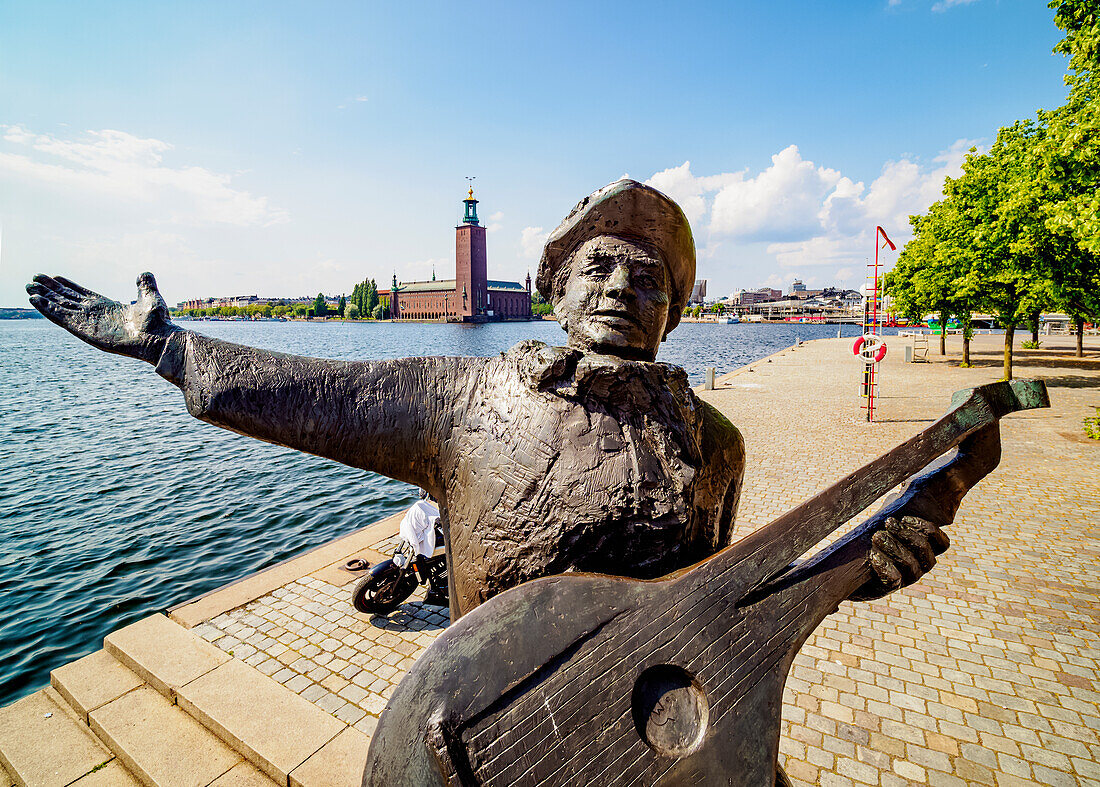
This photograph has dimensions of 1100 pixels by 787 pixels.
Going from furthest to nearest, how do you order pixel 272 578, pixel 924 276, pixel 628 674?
pixel 924 276
pixel 272 578
pixel 628 674

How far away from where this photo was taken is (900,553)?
1.48 m

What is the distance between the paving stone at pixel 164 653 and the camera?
455 cm

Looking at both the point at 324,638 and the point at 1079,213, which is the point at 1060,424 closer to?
the point at 1079,213

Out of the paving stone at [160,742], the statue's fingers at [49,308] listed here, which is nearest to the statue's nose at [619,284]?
the statue's fingers at [49,308]

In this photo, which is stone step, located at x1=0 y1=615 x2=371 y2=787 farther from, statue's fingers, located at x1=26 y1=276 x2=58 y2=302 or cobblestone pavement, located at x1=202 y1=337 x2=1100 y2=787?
statue's fingers, located at x1=26 y1=276 x2=58 y2=302

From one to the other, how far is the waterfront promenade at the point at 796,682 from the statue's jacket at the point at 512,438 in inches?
125

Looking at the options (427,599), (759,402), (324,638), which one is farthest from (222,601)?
(759,402)

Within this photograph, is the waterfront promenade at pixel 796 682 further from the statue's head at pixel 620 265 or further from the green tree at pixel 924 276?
the green tree at pixel 924 276

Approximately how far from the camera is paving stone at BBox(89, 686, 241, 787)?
3.68 metres

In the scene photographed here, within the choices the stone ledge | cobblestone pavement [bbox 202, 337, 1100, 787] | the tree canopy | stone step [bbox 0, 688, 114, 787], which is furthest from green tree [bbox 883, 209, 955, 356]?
stone step [bbox 0, 688, 114, 787]

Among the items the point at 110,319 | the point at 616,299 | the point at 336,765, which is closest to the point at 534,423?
the point at 616,299

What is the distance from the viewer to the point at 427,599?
599 cm

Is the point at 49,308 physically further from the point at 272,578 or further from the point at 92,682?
the point at 272,578

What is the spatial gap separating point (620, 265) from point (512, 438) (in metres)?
0.63
